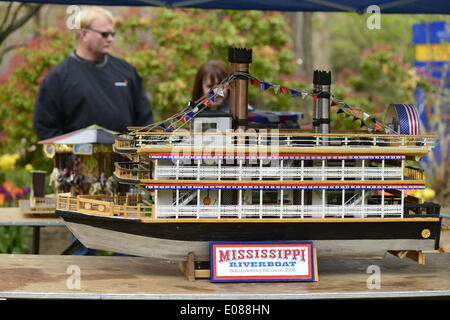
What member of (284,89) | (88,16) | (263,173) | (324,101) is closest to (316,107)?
(324,101)

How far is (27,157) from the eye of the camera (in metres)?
17.0

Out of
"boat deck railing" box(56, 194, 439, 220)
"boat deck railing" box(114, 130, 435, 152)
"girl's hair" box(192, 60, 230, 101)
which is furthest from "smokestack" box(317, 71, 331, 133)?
"girl's hair" box(192, 60, 230, 101)

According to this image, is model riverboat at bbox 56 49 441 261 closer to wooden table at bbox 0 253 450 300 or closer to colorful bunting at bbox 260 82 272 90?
colorful bunting at bbox 260 82 272 90

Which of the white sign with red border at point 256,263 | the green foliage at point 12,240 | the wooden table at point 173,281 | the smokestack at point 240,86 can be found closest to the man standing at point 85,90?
the green foliage at point 12,240

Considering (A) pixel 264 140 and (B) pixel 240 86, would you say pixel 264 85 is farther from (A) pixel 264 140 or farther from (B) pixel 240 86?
(A) pixel 264 140

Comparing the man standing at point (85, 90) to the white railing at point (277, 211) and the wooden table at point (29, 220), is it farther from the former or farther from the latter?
the white railing at point (277, 211)

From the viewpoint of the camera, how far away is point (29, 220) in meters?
A: 11.5

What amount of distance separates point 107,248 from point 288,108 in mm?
10923

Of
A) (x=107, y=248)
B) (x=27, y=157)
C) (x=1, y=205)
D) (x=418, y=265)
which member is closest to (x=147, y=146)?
(x=107, y=248)

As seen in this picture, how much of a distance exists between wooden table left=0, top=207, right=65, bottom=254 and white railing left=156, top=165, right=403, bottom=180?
292cm

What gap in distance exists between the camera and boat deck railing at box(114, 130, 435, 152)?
8.91 meters

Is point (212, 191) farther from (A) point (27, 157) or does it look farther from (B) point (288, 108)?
(B) point (288, 108)

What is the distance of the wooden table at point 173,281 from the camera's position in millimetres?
8305

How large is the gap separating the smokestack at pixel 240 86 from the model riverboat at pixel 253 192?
0.01m
